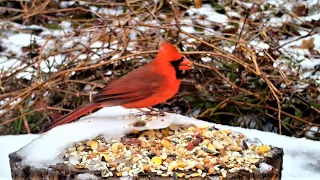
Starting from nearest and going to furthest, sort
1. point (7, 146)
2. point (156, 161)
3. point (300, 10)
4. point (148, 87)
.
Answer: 1. point (156, 161)
2. point (148, 87)
3. point (7, 146)
4. point (300, 10)

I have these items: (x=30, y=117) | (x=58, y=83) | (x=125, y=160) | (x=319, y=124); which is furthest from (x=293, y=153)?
(x=30, y=117)

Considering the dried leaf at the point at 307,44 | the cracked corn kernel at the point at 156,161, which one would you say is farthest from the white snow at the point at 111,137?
the dried leaf at the point at 307,44

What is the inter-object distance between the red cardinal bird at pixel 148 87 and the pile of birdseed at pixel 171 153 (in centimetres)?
13

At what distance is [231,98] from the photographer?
10.6 ft

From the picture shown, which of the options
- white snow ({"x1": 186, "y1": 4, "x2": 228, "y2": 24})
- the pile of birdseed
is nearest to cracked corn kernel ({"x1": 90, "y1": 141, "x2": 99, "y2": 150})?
the pile of birdseed

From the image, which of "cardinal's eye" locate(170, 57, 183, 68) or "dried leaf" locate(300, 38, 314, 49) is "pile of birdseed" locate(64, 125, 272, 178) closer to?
"cardinal's eye" locate(170, 57, 183, 68)

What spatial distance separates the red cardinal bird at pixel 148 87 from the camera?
6.78 ft

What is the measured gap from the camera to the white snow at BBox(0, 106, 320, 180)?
1.85 metres

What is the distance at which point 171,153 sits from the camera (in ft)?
6.05

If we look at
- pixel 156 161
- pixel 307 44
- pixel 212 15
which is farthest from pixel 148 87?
pixel 212 15

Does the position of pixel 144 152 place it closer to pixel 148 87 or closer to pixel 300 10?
pixel 148 87

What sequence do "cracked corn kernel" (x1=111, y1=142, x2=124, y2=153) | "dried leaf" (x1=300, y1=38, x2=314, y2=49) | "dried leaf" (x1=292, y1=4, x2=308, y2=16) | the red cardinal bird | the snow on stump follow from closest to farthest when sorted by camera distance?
1. the snow on stump
2. "cracked corn kernel" (x1=111, y1=142, x2=124, y2=153)
3. the red cardinal bird
4. "dried leaf" (x1=300, y1=38, x2=314, y2=49)
5. "dried leaf" (x1=292, y1=4, x2=308, y2=16)

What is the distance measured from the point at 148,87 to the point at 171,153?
1.01ft

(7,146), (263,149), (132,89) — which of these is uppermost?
(132,89)
